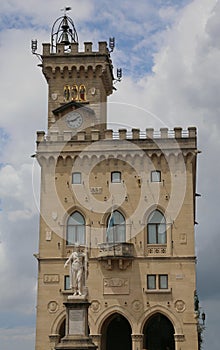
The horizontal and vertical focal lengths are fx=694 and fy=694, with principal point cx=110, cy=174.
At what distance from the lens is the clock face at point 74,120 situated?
187ft

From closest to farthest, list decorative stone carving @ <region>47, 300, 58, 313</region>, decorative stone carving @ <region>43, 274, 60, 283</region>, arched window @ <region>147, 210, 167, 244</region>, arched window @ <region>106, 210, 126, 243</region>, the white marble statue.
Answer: the white marble statue → decorative stone carving @ <region>47, 300, 58, 313</region> → decorative stone carving @ <region>43, 274, 60, 283</region> → arched window @ <region>147, 210, 167, 244</region> → arched window @ <region>106, 210, 126, 243</region>

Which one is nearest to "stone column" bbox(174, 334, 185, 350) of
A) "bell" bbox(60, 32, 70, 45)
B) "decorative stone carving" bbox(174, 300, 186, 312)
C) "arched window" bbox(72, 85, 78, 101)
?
"decorative stone carving" bbox(174, 300, 186, 312)

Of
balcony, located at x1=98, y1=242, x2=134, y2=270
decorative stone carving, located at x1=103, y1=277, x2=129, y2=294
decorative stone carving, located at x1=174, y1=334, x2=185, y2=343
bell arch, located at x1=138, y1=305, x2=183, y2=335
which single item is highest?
balcony, located at x1=98, y1=242, x2=134, y2=270

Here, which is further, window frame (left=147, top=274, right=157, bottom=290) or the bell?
the bell

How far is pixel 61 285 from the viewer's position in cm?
5169

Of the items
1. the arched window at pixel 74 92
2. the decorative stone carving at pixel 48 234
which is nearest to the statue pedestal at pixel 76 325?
the decorative stone carving at pixel 48 234

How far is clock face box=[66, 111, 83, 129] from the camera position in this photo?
57.0m

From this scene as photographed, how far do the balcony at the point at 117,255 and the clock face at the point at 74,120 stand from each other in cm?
1087

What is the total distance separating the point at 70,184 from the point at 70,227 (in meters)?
3.36

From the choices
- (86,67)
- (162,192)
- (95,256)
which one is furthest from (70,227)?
(86,67)

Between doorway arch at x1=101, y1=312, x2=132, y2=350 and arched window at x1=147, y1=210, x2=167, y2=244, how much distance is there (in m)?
6.46

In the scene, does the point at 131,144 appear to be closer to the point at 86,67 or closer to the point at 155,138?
the point at 155,138

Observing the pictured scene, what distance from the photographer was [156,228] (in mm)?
52719

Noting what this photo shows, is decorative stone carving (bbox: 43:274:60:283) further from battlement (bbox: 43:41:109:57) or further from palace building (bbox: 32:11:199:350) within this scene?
battlement (bbox: 43:41:109:57)
